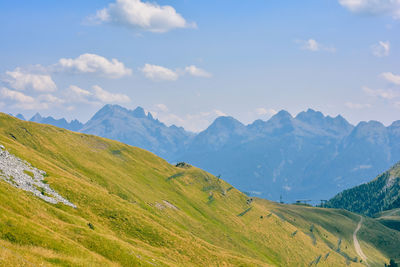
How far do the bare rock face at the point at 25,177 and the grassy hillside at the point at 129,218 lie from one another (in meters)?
2.16

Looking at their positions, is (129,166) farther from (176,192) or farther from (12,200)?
(12,200)

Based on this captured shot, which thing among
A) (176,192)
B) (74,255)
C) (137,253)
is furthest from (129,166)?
(74,255)

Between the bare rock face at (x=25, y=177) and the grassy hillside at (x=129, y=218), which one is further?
the bare rock face at (x=25, y=177)

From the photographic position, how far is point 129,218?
70688mm

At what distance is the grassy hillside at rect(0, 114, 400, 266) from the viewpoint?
37750mm

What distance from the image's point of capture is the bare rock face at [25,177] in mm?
56781

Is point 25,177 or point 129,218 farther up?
point 129,218

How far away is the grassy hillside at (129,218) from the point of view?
124 ft

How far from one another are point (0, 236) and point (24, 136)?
86407mm

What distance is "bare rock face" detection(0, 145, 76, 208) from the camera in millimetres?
56781

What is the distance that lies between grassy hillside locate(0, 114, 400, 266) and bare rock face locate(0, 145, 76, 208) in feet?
7.09

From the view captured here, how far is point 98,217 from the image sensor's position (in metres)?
65.4

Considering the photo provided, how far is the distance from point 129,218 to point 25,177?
73.5 feet

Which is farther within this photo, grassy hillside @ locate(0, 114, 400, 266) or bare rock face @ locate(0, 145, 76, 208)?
bare rock face @ locate(0, 145, 76, 208)
